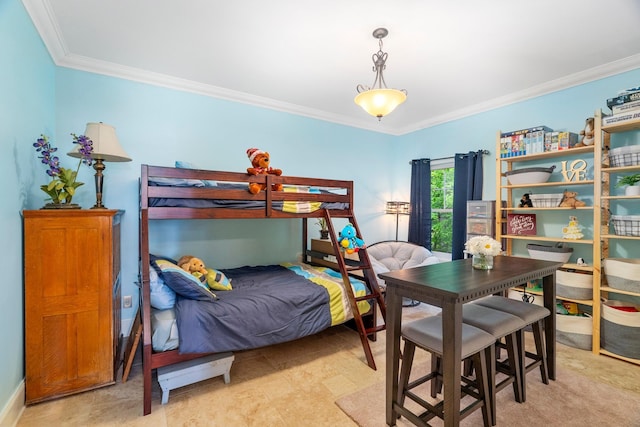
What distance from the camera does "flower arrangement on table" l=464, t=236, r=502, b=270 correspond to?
76.6 inches

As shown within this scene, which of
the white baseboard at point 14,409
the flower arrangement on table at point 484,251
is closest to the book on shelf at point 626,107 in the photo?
the flower arrangement on table at point 484,251

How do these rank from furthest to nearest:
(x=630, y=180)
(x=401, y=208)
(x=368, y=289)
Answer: (x=401, y=208), (x=368, y=289), (x=630, y=180)

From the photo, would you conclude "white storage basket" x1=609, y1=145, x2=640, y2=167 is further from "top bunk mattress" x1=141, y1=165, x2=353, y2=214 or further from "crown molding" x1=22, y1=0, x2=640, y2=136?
"top bunk mattress" x1=141, y1=165, x2=353, y2=214

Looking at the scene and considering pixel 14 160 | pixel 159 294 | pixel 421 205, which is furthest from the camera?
pixel 421 205

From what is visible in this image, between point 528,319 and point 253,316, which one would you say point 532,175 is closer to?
point 528,319

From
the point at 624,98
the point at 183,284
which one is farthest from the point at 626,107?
the point at 183,284

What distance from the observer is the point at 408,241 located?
15.1 feet

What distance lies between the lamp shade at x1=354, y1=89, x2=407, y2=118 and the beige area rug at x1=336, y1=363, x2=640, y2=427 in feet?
6.77

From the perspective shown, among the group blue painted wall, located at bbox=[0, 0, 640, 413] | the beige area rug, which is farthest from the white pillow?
the beige area rug

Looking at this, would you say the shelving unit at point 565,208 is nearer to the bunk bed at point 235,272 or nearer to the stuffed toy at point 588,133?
the stuffed toy at point 588,133

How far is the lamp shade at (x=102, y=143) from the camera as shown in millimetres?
2297

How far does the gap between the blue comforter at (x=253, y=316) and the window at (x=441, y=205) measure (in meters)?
2.58

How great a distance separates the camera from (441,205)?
14.7ft

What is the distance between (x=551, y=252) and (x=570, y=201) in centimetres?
53
